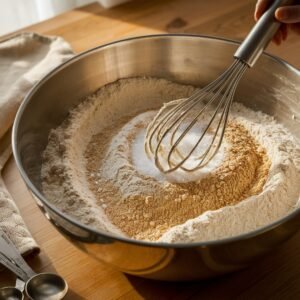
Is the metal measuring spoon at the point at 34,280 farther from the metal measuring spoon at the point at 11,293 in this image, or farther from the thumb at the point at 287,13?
the thumb at the point at 287,13

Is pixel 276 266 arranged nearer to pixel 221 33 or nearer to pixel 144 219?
pixel 144 219

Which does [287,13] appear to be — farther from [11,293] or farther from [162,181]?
[11,293]

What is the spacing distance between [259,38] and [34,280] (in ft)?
1.43

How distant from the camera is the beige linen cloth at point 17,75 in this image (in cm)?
74

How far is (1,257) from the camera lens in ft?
2.16

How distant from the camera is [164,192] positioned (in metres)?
0.71

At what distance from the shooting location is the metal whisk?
0.70m

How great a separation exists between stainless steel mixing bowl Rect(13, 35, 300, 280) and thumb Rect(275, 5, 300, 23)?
0.12 m

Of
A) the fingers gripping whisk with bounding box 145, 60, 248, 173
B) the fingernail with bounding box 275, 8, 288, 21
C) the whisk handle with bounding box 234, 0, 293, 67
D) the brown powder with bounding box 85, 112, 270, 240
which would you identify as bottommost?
the brown powder with bounding box 85, 112, 270, 240

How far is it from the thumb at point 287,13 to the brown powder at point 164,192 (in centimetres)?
20

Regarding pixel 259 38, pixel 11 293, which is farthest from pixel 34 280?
pixel 259 38

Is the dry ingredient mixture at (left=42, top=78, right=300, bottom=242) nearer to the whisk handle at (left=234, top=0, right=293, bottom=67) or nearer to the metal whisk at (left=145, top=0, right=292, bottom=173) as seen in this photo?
the metal whisk at (left=145, top=0, right=292, bottom=173)

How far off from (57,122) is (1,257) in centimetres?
27

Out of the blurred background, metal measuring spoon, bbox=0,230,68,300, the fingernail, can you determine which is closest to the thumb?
the fingernail
